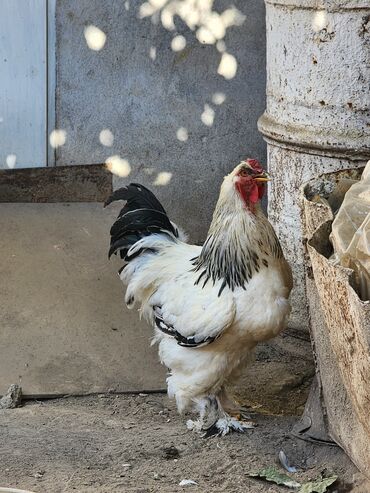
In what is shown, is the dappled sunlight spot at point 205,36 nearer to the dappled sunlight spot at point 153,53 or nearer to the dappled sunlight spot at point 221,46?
the dappled sunlight spot at point 221,46

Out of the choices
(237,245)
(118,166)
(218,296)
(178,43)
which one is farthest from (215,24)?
(218,296)

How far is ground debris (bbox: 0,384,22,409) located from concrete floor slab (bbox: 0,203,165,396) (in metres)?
0.07

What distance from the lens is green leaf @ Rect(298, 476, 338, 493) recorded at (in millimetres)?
4211

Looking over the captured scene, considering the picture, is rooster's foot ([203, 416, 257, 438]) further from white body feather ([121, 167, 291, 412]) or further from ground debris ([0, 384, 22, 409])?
ground debris ([0, 384, 22, 409])

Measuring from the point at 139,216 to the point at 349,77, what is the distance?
1.42 metres

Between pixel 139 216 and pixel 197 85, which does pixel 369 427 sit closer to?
pixel 139 216

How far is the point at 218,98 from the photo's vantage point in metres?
6.86

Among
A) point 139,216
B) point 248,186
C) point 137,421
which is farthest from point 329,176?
point 137,421

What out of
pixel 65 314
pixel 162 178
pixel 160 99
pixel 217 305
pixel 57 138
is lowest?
pixel 65 314

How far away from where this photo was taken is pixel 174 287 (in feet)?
16.3

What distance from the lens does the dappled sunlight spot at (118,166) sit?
6848 mm

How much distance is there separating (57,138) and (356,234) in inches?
135

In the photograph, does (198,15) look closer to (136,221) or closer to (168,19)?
(168,19)

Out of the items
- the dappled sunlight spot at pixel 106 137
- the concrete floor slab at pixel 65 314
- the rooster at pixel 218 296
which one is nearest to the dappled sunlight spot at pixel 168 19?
the dappled sunlight spot at pixel 106 137
